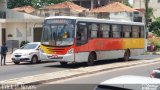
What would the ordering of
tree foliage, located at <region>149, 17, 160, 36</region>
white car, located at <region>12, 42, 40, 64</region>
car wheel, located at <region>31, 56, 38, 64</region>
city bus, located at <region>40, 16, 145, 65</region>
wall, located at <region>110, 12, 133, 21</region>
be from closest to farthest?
city bus, located at <region>40, 16, 145, 65</region> < white car, located at <region>12, 42, 40, 64</region> < car wheel, located at <region>31, 56, 38, 64</region> < wall, located at <region>110, 12, 133, 21</region> < tree foliage, located at <region>149, 17, 160, 36</region>

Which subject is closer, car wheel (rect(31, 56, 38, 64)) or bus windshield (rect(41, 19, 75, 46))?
bus windshield (rect(41, 19, 75, 46))

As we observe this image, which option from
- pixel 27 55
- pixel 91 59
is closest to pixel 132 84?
pixel 91 59

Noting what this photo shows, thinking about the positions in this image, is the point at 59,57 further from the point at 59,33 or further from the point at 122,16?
the point at 122,16

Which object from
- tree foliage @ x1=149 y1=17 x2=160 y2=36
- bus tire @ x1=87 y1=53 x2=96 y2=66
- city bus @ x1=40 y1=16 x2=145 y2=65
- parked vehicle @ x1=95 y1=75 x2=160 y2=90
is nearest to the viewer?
parked vehicle @ x1=95 y1=75 x2=160 y2=90

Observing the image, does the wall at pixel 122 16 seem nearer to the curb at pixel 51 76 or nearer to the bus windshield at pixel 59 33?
the curb at pixel 51 76

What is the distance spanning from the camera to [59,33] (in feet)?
78.0

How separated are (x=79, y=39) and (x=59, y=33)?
1.19 meters

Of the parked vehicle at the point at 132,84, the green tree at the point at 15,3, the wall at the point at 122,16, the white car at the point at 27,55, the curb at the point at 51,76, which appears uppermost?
the green tree at the point at 15,3

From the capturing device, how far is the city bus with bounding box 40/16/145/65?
23594mm

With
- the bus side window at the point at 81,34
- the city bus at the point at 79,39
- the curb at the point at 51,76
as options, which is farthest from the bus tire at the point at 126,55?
the bus side window at the point at 81,34

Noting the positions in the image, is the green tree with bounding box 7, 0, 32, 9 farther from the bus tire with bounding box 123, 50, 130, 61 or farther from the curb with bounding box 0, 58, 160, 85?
the curb with bounding box 0, 58, 160, 85

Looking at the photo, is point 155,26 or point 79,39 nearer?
point 79,39

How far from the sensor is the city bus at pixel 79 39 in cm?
2359

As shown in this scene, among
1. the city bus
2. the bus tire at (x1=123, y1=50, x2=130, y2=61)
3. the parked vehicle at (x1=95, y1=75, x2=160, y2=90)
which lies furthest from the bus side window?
the parked vehicle at (x1=95, y1=75, x2=160, y2=90)
